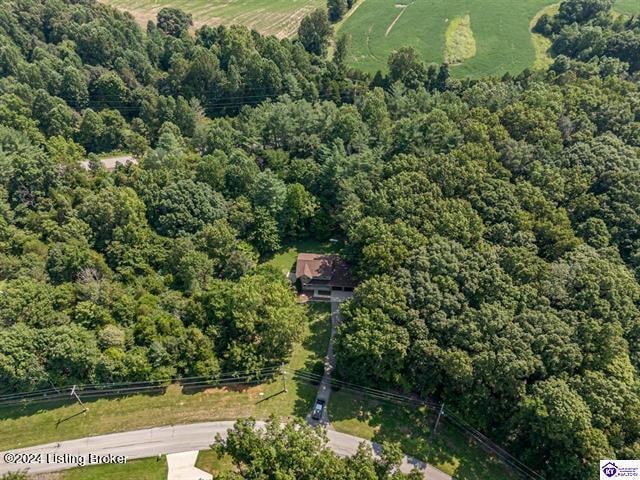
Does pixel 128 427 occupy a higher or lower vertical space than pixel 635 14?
lower

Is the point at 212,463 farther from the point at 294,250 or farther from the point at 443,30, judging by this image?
the point at 443,30

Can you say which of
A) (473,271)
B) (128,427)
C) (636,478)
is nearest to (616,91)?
(473,271)

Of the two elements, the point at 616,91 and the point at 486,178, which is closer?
the point at 486,178

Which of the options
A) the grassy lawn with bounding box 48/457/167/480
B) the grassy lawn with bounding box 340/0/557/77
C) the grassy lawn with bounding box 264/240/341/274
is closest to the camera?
the grassy lawn with bounding box 48/457/167/480

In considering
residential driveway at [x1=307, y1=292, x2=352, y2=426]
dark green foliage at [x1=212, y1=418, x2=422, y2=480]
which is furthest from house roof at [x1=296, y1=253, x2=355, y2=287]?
dark green foliage at [x1=212, y1=418, x2=422, y2=480]

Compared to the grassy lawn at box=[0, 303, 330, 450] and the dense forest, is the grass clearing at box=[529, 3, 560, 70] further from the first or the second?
the grassy lawn at box=[0, 303, 330, 450]

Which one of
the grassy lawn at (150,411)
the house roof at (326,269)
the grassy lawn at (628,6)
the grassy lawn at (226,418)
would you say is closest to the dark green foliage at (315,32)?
the house roof at (326,269)

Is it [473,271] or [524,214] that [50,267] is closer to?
[473,271]
